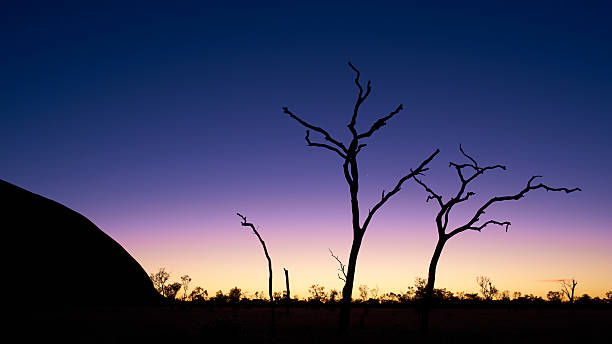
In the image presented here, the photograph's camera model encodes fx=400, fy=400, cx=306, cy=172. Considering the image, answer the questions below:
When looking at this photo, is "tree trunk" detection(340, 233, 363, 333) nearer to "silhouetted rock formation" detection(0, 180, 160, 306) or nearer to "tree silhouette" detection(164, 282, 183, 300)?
"silhouetted rock formation" detection(0, 180, 160, 306)

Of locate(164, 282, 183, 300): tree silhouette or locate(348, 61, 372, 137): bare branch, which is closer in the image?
locate(348, 61, 372, 137): bare branch

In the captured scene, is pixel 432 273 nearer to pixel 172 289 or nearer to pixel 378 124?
pixel 378 124

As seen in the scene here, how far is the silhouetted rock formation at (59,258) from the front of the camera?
17.3m

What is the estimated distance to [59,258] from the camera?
1958 cm

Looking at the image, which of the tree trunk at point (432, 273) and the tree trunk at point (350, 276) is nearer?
the tree trunk at point (350, 276)

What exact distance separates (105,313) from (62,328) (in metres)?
4.72

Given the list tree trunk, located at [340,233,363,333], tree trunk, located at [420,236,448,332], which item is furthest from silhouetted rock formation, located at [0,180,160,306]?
tree trunk, located at [420,236,448,332]

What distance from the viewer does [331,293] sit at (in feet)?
284

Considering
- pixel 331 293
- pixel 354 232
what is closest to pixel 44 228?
pixel 354 232

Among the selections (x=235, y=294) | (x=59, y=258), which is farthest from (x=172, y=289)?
(x=59, y=258)

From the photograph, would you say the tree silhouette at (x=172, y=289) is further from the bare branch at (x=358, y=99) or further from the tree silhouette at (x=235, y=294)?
the bare branch at (x=358, y=99)

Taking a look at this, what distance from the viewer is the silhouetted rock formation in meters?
17.3

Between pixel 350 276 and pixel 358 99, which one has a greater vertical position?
pixel 358 99

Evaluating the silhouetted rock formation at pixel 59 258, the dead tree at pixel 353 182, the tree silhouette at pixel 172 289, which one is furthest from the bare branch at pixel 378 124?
the tree silhouette at pixel 172 289
